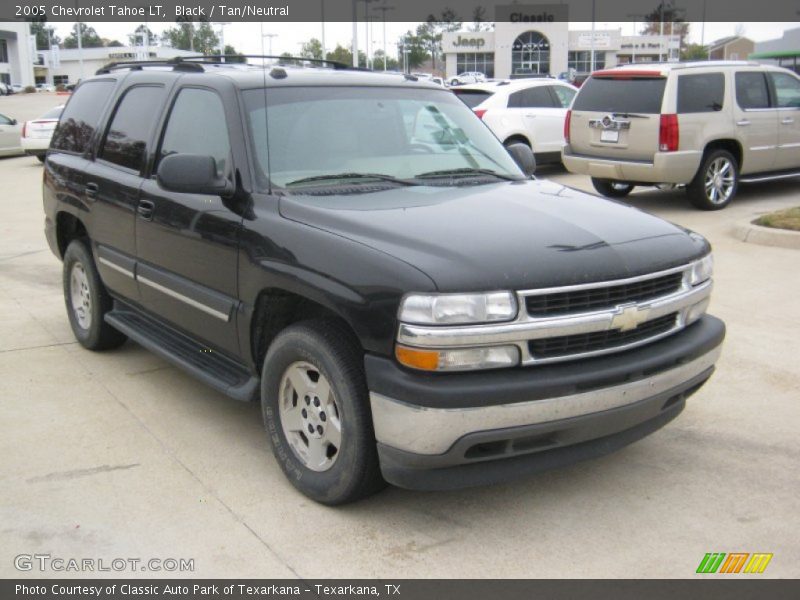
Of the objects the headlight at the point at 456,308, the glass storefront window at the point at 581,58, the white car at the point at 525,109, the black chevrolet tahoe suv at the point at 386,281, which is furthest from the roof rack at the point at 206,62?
the glass storefront window at the point at 581,58

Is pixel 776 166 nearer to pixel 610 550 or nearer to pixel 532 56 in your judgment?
pixel 610 550

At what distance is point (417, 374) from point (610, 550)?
1.06 m

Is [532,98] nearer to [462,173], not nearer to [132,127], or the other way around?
[132,127]

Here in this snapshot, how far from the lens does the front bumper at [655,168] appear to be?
10734 millimetres

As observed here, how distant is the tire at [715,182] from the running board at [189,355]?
26.0ft

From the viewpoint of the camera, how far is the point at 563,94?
15.6 m

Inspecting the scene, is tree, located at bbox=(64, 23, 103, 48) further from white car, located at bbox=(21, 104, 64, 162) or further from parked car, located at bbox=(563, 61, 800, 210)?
parked car, located at bbox=(563, 61, 800, 210)

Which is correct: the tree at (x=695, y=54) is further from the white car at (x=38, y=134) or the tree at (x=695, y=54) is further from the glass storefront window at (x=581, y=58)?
the white car at (x=38, y=134)

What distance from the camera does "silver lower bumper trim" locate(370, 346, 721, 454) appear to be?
127 inches

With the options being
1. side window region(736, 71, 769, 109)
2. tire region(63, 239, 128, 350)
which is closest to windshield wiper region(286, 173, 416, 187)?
tire region(63, 239, 128, 350)

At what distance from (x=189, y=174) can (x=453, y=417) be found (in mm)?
1794

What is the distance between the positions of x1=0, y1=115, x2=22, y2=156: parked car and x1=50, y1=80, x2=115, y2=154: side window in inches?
731

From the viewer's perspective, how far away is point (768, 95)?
1182cm
